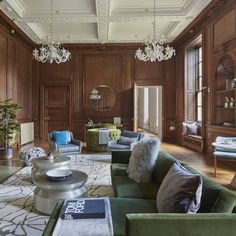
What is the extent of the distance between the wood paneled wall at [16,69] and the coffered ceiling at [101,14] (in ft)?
1.69

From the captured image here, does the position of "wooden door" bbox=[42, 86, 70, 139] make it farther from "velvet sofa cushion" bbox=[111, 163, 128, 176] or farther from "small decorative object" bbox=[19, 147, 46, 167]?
"velvet sofa cushion" bbox=[111, 163, 128, 176]

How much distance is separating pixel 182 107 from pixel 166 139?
1.56m

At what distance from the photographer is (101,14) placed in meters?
6.86

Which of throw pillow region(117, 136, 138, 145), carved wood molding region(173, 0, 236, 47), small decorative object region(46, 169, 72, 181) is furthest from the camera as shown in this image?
throw pillow region(117, 136, 138, 145)

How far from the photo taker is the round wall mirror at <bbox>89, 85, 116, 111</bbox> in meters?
10.2

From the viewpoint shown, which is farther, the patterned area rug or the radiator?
the radiator

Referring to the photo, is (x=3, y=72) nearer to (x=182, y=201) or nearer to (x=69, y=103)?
(x=69, y=103)

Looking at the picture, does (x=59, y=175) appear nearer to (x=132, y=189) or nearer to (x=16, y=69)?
(x=132, y=189)

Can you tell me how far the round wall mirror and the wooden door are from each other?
1.05m

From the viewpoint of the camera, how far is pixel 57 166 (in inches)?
159

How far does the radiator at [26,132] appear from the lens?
8.57 metres

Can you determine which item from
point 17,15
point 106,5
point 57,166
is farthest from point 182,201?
point 17,15

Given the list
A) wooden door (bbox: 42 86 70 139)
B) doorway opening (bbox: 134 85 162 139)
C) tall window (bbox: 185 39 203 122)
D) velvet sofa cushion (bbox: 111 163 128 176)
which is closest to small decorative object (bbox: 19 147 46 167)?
velvet sofa cushion (bbox: 111 163 128 176)

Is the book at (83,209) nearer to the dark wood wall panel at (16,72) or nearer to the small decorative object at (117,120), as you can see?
the dark wood wall panel at (16,72)
